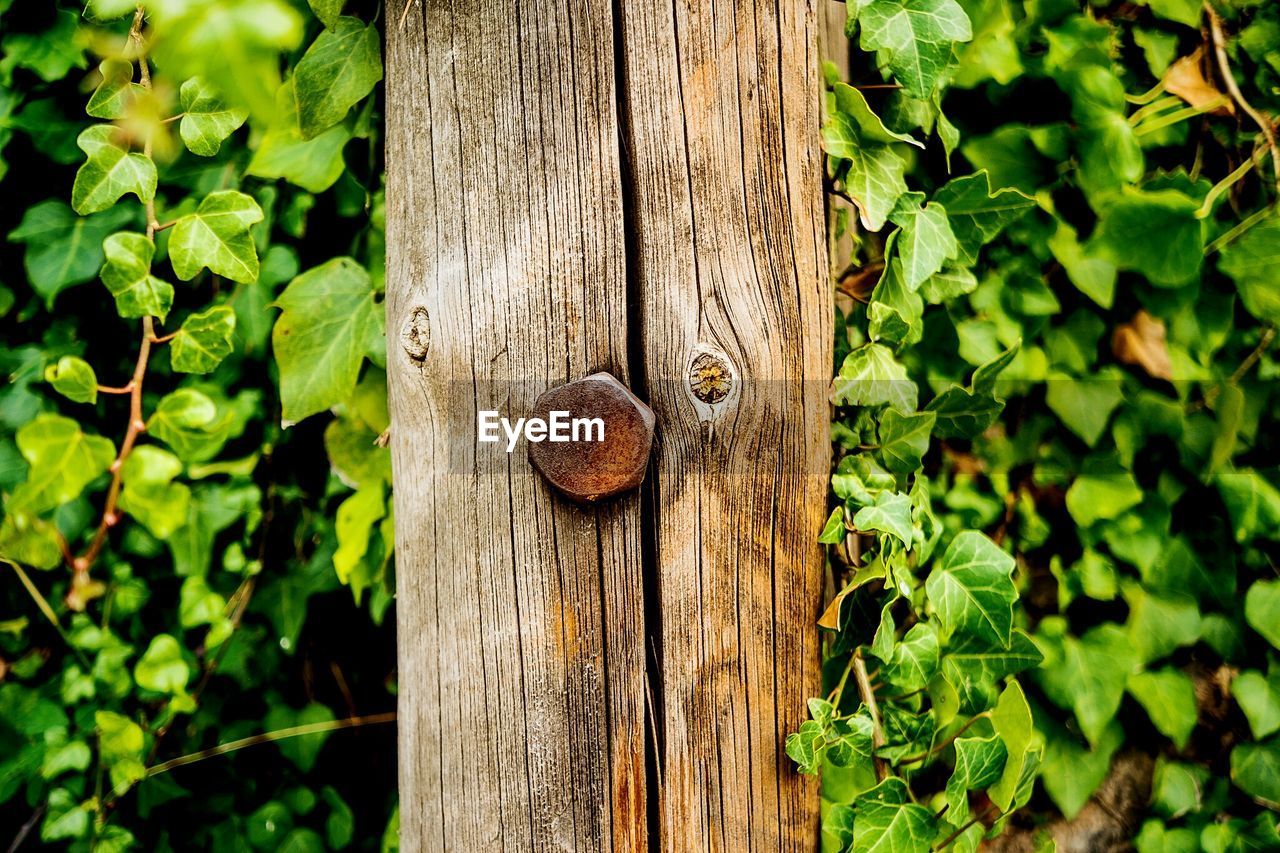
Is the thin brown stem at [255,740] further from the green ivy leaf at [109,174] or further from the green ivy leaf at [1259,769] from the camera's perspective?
the green ivy leaf at [1259,769]

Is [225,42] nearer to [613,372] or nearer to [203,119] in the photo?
[613,372]

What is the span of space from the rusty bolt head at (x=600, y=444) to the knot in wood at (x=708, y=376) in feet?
0.20

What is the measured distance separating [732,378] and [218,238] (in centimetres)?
78

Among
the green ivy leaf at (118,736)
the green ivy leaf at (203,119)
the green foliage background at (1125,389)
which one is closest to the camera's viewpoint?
the green ivy leaf at (203,119)

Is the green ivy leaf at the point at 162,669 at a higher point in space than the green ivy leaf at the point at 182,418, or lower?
lower

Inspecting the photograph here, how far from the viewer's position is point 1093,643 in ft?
4.49

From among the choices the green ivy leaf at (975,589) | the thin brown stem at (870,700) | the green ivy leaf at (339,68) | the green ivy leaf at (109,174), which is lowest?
the thin brown stem at (870,700)

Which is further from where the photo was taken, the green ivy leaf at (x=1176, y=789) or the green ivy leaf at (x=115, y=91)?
the green ivy leaf at (x=1176, y=789)

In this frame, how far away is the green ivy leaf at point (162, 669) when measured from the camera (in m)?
1.44

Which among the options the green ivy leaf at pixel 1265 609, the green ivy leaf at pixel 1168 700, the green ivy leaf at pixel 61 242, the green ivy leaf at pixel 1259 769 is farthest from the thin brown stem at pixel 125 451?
the green ivy leaf at pixel 1259 769

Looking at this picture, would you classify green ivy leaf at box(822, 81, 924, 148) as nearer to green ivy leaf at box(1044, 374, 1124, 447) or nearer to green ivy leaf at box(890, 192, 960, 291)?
green ivy leaf at box(890, 192, 960, 291)

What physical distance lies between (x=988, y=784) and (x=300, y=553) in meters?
1.32

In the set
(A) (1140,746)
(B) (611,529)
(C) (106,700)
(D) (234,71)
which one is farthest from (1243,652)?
(C) (106,700)

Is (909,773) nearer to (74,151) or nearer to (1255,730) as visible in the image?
(1255,730)
